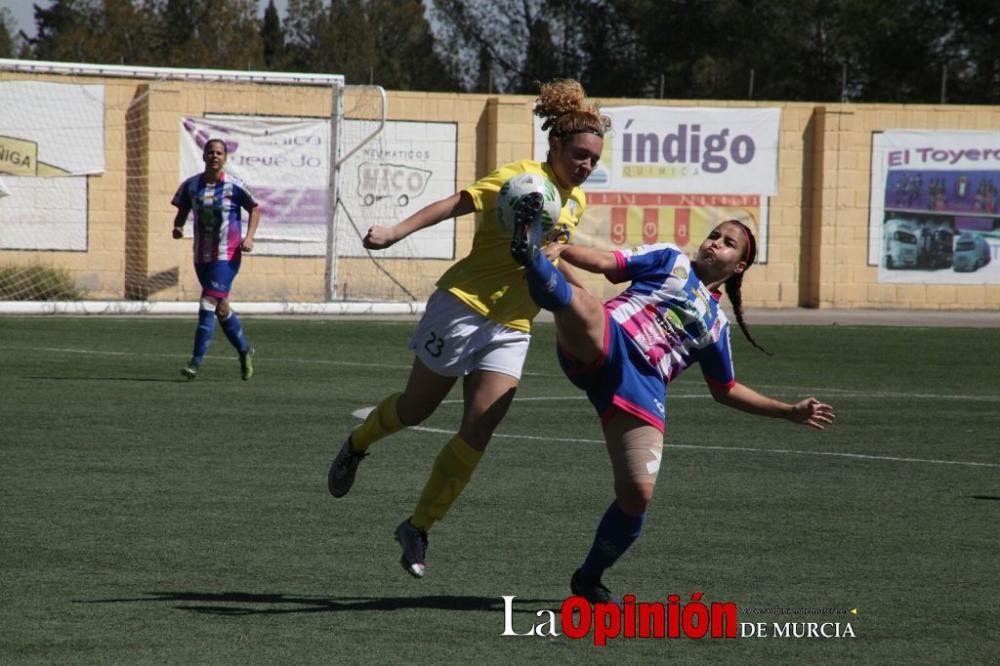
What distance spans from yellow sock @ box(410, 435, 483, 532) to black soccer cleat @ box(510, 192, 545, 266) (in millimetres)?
1163

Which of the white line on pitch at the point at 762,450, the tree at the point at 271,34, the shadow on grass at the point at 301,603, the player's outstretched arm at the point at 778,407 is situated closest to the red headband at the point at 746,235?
the player's outstretched arm at the point at 778,407

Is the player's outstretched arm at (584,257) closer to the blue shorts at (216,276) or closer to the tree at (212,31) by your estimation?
the blue shorts at (216,276)

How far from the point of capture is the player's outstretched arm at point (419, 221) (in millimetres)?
6820

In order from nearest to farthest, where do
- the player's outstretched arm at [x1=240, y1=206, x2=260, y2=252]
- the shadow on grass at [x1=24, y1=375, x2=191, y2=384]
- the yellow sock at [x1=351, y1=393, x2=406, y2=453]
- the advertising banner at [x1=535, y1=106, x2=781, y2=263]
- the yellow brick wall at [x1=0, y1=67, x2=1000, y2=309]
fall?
the yellow sock at [x1=351, y1=393, x2=406, y2=453]
the shadow on grass at [x1=24, y1=375, x2=191, y2=384]
the player's outstretched arm at [x1=240, y1=206, x2=260, y2=252]
the yellow brick wall at [x1=0, y1=67, x2=1000, y2=309]
the advertising banner at [x1=535, y1=106, x2=781, y2=263]

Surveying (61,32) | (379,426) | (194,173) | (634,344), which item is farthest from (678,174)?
(61,32)

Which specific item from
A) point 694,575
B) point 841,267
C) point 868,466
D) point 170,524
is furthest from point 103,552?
point 841,267

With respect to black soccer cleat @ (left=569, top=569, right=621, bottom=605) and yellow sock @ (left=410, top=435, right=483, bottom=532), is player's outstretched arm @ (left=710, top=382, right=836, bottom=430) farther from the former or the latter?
yellow sock @ (left=410, top=435, right=483, bottom=532)

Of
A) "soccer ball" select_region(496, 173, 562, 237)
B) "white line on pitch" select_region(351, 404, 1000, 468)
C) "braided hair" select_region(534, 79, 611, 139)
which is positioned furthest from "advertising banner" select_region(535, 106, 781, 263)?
"soccer ball" select_region(496, 173, 562, 237)

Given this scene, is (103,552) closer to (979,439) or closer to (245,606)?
(245,606)

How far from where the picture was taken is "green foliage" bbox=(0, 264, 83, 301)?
1037 inches

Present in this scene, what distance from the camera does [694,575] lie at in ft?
23.5

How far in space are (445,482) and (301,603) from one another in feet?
2.72

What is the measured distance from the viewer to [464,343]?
7.14 metres

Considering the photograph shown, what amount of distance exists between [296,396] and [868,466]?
5.44 meters
